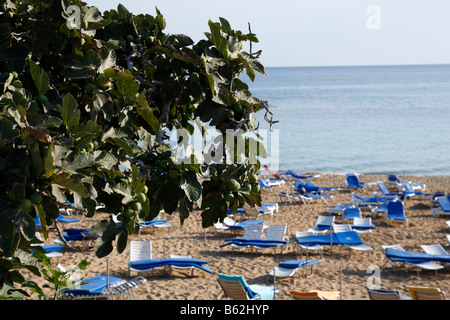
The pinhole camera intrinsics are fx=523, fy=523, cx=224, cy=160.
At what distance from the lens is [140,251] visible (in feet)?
35.9

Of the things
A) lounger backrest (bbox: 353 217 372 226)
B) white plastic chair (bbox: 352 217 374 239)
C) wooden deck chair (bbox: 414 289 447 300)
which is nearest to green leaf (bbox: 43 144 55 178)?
wooden deck chair (bbox: 414 289 447 300)

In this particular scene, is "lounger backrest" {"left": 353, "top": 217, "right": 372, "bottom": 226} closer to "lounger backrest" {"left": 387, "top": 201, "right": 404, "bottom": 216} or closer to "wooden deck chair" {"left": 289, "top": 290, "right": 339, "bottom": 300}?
"lounger backrest" {"left": 387, "top": 201, "right": 404, "bottom": 216}

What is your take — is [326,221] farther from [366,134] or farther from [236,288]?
[366,134]

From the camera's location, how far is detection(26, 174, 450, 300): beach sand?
9.54 meters

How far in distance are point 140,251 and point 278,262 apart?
3.00 metres

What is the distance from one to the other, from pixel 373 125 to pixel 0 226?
59336 mm

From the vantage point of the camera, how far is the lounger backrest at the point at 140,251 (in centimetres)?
1077

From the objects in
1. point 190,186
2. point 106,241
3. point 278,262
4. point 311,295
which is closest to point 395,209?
point 278,262

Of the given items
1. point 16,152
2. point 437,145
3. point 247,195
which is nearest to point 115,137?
point 16,152

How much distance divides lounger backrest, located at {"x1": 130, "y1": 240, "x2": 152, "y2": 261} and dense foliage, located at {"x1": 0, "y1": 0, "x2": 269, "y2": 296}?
26.0ft

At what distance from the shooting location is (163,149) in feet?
8.91

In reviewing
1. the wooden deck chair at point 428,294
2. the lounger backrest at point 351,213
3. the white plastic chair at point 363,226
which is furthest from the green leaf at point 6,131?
the lounger backrest at point 351,213

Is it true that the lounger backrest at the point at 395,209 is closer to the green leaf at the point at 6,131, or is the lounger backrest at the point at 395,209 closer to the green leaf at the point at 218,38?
the green leaf at the point at 218,38

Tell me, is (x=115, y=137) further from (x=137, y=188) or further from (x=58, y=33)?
(x=58, y=33)
